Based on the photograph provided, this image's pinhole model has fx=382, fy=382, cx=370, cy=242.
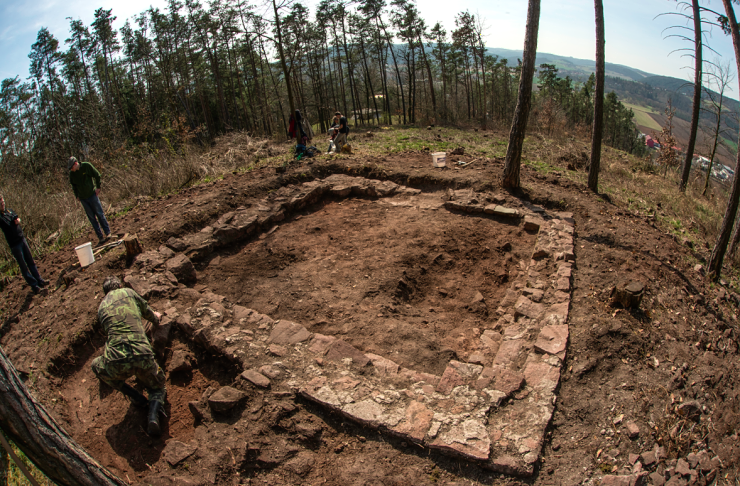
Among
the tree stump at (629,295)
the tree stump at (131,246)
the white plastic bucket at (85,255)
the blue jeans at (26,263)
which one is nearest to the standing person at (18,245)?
the blue jeans at (26,263)

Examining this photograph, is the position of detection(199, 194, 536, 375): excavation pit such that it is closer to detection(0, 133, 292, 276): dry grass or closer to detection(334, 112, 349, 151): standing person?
detection(0, 133, 292, 276): dry grass

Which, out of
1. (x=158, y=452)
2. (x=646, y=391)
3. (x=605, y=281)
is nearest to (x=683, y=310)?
(x=605, y=281)

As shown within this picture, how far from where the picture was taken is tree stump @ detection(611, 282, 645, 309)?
434cm

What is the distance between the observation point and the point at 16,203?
8.30m

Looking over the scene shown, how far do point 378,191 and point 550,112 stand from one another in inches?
615

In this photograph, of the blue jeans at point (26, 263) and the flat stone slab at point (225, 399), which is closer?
the flat stone slab at point (225, 399)

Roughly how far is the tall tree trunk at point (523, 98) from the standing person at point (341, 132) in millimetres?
5017

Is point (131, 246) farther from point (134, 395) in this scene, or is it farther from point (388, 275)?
point (388, 275)

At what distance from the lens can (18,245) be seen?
19.0 feet

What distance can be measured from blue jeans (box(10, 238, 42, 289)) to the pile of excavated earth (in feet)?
1.11

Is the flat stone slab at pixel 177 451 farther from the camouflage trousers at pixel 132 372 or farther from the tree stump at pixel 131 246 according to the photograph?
the tree stump at pixel 131 246

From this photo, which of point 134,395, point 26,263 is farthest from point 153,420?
point 26,263

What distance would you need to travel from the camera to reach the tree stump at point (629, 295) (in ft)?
14.3

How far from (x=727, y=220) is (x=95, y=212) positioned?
1034 cm
